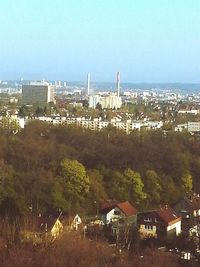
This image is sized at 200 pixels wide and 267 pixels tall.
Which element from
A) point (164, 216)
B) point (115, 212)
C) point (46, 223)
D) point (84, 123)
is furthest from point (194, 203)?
point (84, 123)

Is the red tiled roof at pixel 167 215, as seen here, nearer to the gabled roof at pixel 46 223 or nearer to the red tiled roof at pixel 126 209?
the red tiled roof at pixel 126 209

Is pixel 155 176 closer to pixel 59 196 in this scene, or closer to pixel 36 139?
pixel 59 196

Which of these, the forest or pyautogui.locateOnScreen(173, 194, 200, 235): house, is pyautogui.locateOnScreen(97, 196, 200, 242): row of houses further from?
the forest

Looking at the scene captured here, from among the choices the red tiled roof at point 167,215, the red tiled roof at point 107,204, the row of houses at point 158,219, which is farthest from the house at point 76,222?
the red tiled roof at point 167,215

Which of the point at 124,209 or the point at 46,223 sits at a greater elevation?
the point at 46,223

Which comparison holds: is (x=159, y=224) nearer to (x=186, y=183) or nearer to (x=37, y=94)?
(x=186, y=183)
